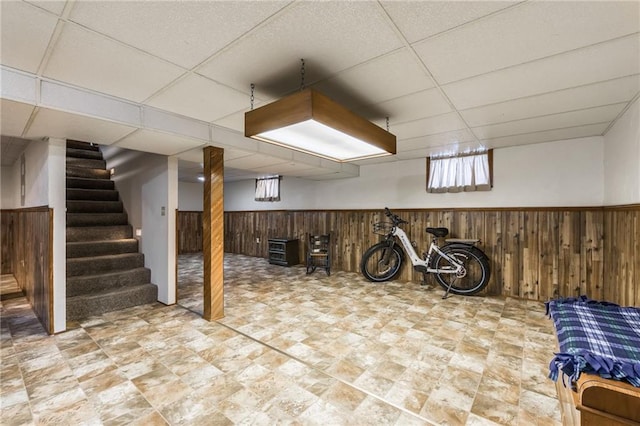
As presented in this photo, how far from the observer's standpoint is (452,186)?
4902 mm

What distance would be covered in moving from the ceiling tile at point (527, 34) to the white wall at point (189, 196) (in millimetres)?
8733

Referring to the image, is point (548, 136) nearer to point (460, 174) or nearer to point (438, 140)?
point (460, 174)

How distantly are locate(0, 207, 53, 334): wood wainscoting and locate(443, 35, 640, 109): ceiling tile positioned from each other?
14.1 feet

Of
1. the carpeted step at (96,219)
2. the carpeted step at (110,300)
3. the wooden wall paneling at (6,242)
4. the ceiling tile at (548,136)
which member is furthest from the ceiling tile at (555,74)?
the wooden wall paneling at (6,242)

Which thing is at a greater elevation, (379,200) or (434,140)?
(434,140)

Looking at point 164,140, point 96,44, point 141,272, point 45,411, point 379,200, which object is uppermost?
point 96,44

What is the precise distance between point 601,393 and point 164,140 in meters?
3.81

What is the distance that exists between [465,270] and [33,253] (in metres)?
6.22

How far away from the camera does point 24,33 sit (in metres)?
1.55

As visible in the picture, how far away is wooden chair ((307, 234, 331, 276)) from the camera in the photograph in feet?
19.7

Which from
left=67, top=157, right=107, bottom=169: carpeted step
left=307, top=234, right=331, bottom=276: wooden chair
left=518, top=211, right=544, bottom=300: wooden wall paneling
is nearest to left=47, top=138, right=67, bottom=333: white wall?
left=67, top=157, right=107, bottom=169: carpeted step

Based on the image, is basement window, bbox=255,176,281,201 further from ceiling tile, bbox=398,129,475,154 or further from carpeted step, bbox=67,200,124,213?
ceiling tile, bbox=398,129,475,154

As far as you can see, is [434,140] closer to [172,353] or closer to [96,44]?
[96,44]

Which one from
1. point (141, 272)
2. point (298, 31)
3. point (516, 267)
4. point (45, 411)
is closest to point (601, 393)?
point (298, 31)
